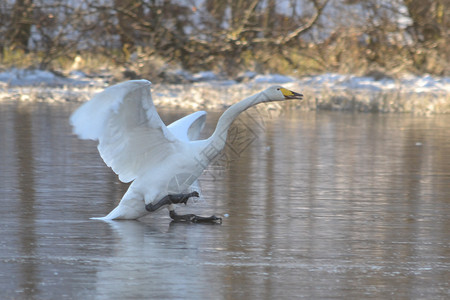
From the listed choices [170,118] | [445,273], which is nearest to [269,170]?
[445,273]

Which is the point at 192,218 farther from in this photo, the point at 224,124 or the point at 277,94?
the point at 277,94

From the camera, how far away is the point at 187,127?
9.34m

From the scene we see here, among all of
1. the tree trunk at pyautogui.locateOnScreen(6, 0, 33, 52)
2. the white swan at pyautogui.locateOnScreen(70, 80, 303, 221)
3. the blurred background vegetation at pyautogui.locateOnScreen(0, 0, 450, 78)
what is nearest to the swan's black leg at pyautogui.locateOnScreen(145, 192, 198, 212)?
the white swan at pyautogui.locateOnScreen(70, 80, 303, 221)

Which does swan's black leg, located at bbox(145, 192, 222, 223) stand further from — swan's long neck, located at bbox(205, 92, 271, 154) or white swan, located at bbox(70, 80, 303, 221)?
swan's long neck, located at bbox(205, 92, 271, 154)

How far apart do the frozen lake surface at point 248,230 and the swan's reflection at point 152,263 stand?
0.01m

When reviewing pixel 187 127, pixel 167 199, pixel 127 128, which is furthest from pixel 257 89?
pixel 127 128

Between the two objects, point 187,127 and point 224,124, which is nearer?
point 224,124

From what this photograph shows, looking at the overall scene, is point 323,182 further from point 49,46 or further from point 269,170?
point 49,46

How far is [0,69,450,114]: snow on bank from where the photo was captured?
23516mm

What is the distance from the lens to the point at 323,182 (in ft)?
37.6

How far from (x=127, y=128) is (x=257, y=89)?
1732 cm

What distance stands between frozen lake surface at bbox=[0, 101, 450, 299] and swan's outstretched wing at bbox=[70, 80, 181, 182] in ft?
1.77

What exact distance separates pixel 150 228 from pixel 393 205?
2552 mm

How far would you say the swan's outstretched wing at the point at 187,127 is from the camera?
29.8 feet
